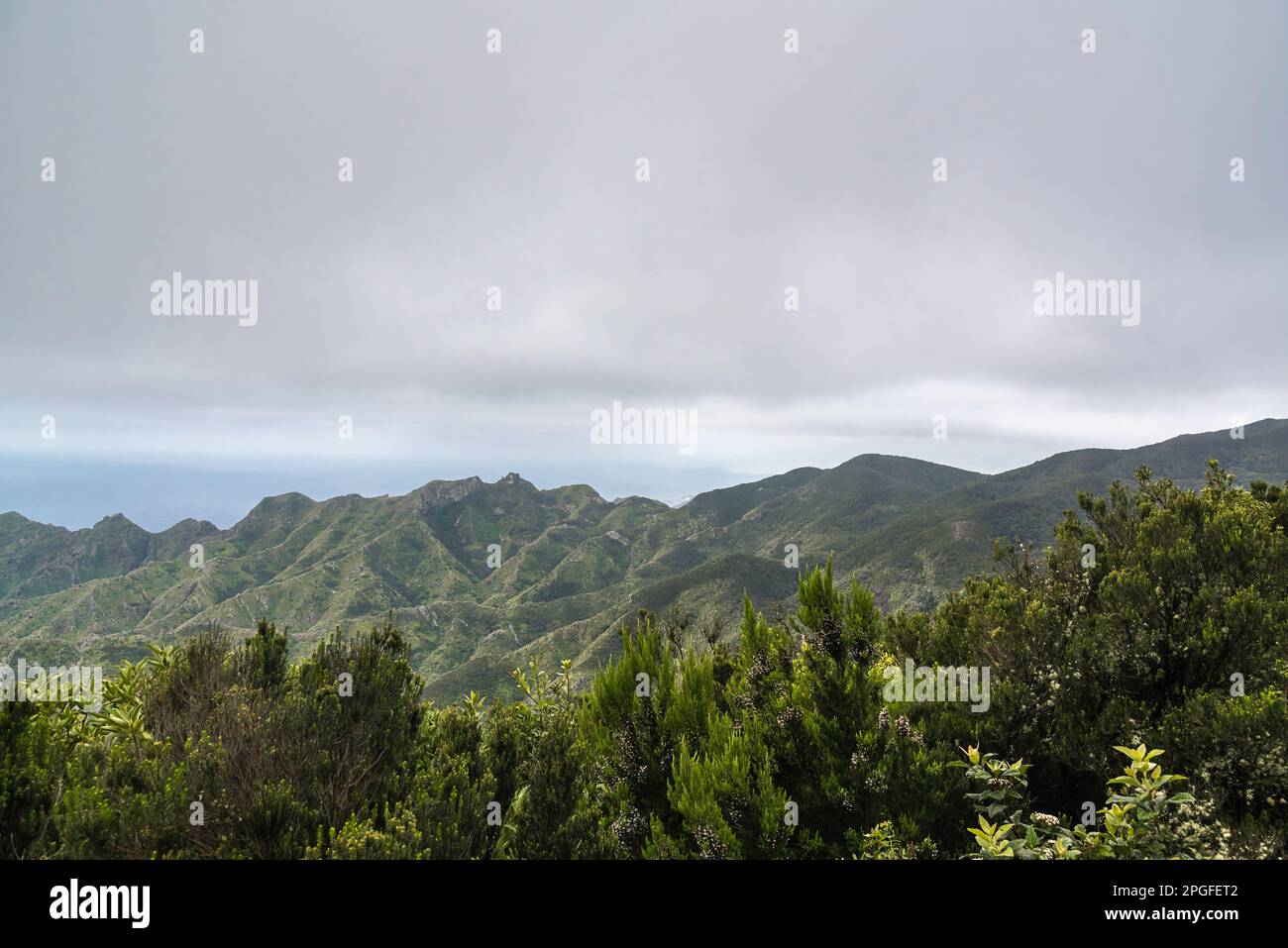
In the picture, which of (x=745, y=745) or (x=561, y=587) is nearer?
(x=745, y=745)

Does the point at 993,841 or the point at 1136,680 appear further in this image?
the point at 1136,680

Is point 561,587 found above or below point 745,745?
below

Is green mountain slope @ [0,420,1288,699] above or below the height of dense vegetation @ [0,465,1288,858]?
below

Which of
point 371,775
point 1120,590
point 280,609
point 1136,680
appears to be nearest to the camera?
point 371,775

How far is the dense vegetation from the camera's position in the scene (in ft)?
15.2

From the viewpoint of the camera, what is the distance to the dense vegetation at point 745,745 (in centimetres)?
462

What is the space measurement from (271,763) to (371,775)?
100 centimetres

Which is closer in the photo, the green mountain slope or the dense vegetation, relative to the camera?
the dense vegetation

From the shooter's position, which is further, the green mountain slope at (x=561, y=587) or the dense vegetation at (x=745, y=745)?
the green mountain slope at (x=561, y=587)

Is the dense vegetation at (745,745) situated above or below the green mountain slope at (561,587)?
above

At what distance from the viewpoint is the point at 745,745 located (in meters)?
6.94

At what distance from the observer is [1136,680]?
8.80 meters
